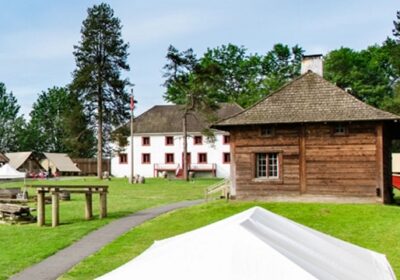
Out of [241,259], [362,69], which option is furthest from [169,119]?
[241,259]

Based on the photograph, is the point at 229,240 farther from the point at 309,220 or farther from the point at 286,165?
the point at 286,165

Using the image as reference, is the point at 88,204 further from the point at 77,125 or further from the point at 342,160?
the point at 77,125

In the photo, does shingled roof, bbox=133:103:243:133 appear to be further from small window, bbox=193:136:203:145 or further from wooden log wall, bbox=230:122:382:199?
wooden log wall, bbox=230:122:382:199

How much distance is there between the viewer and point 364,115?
75.2ft

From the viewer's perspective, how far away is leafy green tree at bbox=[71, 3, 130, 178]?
176ft

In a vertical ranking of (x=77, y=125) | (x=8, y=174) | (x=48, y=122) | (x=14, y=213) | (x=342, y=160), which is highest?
(x=48, y=122)

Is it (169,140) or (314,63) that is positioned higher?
(314,63)

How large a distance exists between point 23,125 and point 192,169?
47386 mm

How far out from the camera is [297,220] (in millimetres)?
19484

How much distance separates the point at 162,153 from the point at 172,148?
4.40 feet

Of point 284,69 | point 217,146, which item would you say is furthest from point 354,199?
point 284,69

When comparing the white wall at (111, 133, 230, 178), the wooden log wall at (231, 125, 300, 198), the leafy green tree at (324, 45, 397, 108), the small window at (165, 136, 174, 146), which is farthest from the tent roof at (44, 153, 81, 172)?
the wooden log wall at (231, 125, 300, 198)

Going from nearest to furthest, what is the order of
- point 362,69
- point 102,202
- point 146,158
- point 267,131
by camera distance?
point 102,202 < point 267,131 < point 146,158 < point 362,69

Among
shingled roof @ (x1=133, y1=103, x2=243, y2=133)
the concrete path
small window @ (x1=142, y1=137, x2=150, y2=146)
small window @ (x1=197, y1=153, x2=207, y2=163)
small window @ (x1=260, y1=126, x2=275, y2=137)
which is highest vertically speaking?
shingled roof @ (x1=133, y1=103, x2=243, y2=133)
